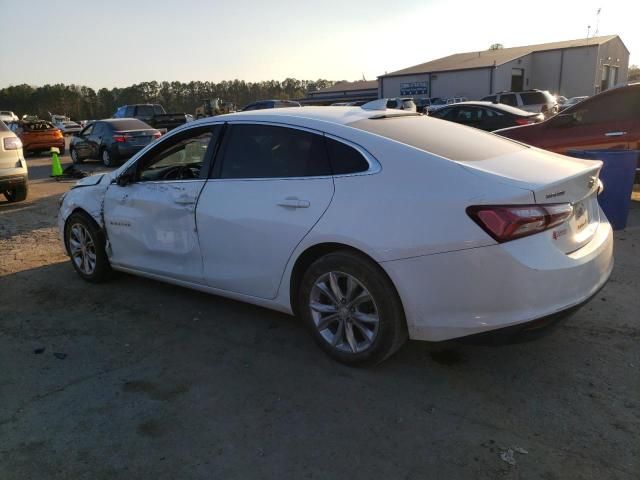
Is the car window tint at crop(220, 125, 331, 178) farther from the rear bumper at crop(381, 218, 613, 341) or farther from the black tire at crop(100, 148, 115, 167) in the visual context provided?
the black tire at crop(100, 148, 115, 167)

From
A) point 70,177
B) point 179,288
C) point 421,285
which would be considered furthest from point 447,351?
point 70,177

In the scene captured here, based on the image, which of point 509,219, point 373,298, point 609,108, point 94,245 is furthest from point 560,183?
point 609,108

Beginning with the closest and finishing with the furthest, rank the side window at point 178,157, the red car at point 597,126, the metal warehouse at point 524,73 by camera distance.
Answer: the side window at point 178,157
the red car at point 597,126
the metal warehouse at point 524,73

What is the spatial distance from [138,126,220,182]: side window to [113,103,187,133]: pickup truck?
63.1 ft

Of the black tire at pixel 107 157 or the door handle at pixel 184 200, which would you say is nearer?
the door handle at pixel 184 200

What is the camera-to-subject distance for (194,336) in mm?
4078

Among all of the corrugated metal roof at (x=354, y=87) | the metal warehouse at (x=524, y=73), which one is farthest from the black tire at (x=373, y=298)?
the corrugated metal roof at (x=354, y=87)

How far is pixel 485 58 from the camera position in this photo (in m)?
51.4

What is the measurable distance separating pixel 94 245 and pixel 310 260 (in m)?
2.66

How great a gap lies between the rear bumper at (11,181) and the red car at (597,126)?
8729 millimetres

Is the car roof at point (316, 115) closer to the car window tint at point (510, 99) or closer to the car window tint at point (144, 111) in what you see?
the car window tint at point (510, 99)

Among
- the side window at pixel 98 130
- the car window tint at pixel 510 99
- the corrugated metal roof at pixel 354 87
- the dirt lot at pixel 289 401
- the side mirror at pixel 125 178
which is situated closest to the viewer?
the dirt lot at pixel 289 401

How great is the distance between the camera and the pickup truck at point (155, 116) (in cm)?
2405

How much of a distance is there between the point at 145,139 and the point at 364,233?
14591 mm
